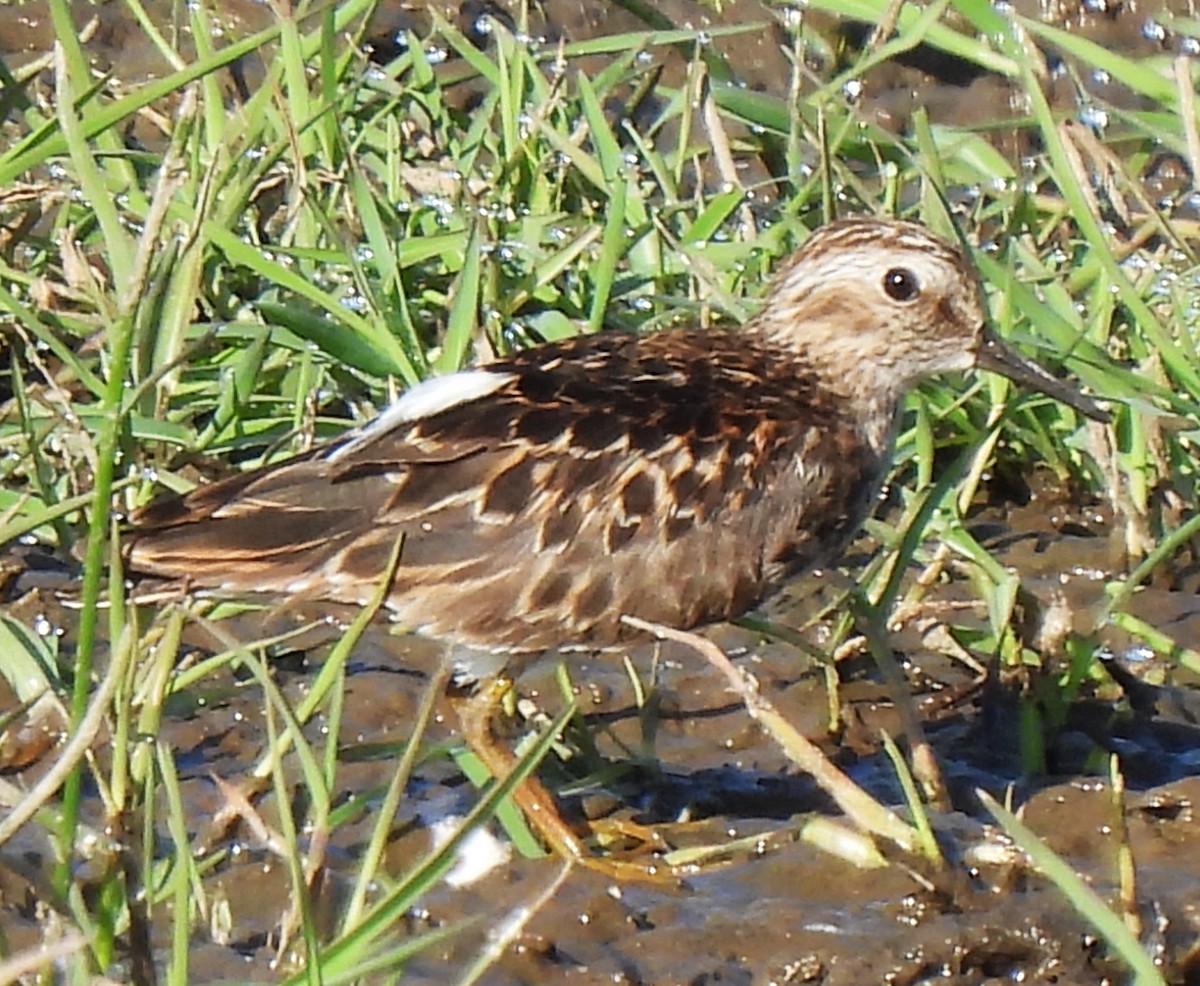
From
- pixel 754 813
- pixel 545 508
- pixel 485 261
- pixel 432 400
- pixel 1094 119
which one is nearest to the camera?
pixel 545 508

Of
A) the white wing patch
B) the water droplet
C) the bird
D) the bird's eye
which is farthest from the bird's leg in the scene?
the water droplet

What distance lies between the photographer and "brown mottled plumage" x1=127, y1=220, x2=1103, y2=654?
16.0 feet

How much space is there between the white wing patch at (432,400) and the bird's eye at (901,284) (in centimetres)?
102

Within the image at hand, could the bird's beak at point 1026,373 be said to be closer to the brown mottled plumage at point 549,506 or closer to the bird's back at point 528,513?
the brown mottled plumage at point 549,506

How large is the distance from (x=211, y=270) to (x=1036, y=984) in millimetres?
2650

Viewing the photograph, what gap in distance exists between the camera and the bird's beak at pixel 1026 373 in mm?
5652

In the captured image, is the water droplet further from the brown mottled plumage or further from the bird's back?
the bird's back

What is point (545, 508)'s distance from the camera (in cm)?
497

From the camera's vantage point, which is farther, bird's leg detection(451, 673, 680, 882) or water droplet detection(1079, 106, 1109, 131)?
water droplet detection(1079, 106, 1109, 131)

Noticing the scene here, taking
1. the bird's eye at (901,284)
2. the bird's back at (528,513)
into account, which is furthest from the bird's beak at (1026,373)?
the bird's back at (528,513)

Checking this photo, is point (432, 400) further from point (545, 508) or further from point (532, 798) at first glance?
point (532, 798)

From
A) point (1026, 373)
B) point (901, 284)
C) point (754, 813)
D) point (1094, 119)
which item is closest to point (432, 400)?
point (754, 813)

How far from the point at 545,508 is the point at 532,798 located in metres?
0.56

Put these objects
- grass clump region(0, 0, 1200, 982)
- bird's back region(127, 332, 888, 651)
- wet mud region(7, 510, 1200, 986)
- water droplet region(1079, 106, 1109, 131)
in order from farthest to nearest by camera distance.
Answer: water droplet region(1079, 106, 1109, 131) → grass clump region(0, 0, 1200, 982) → bird's back region(127, 332, 888, 651) → wet mud region(7, 510, 1200, 986)
